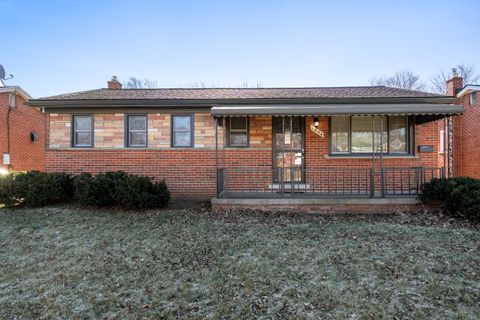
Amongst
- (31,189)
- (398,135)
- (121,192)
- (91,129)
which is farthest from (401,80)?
(31,189)

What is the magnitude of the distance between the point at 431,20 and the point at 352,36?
351 cm

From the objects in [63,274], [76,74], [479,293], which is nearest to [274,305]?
[479,293]

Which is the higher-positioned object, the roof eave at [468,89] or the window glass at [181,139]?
the roof eave at [468,89]

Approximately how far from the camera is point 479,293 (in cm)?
306

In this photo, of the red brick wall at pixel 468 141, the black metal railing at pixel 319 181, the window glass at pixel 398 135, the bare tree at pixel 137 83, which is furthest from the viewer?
the bare tree at pixel 137 83

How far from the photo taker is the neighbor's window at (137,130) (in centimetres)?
838

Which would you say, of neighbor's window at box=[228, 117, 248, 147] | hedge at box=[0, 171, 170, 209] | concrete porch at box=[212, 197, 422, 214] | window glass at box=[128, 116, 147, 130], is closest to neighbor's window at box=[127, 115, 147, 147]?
window glass at box=[128, 116, 147, 130]

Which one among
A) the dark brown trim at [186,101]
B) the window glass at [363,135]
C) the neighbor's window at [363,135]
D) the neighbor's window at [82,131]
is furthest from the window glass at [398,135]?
the neighbor's window at [82,131]

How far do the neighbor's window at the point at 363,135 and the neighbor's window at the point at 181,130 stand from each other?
4334 millimetres

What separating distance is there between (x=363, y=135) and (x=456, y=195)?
3.00 metres

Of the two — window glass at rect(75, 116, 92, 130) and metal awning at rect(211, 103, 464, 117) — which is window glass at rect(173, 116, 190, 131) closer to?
metal awning at rect(211, 103, 464, 117)

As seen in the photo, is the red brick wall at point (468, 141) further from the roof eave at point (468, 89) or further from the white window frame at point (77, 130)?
the white window frame at point (77, 130)

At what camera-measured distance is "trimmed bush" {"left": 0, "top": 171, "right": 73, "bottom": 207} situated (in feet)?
22.9

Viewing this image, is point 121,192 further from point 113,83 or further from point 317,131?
point 113,83
